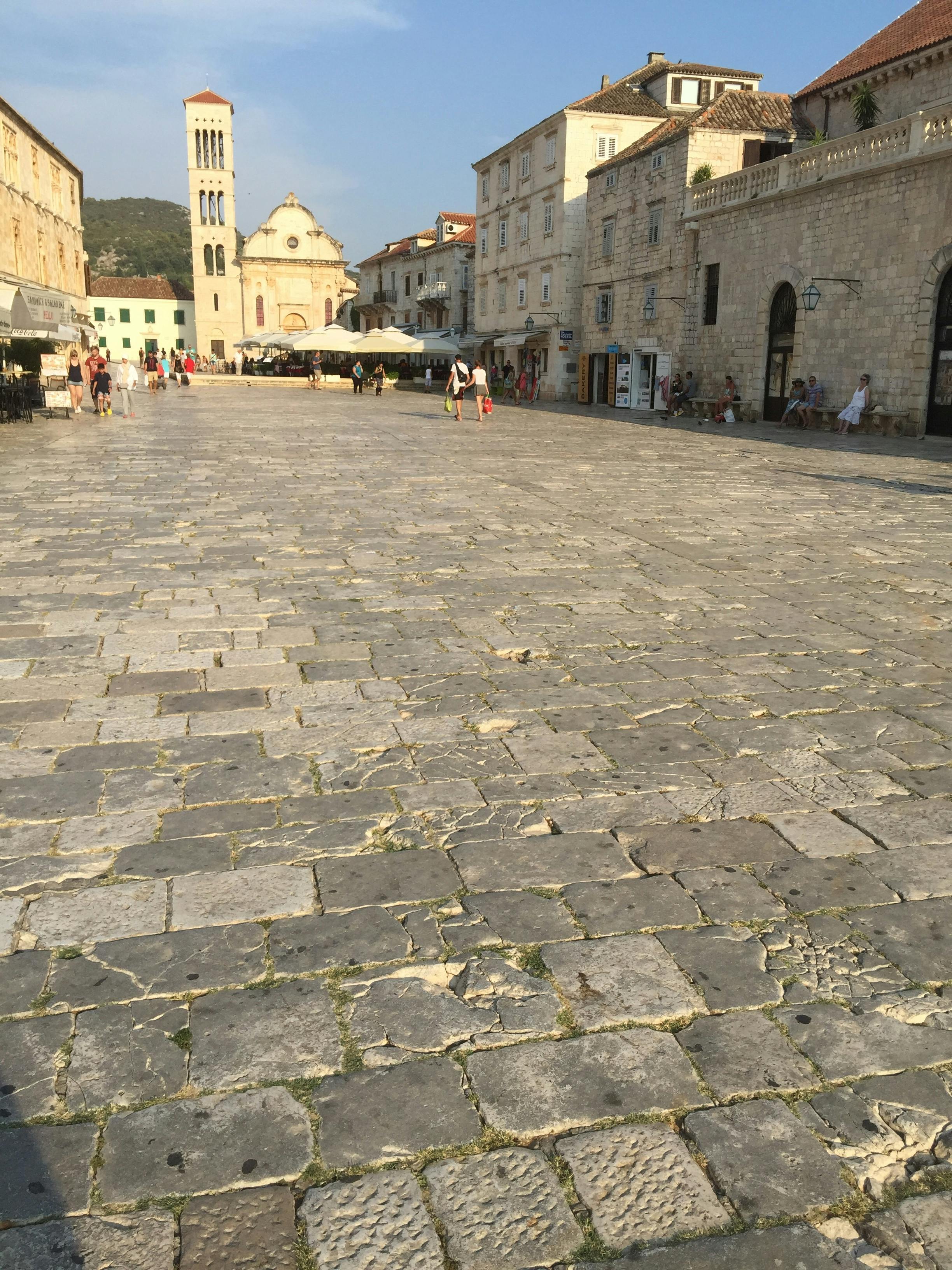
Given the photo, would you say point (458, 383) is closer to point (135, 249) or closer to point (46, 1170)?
point (46, 1170)

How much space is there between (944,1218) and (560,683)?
11.2 feet

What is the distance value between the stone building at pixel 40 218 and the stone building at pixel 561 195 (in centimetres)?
1834

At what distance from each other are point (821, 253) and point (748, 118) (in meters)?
10.5

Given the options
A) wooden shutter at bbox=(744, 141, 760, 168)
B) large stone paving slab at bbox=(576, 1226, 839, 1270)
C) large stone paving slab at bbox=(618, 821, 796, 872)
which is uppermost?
wooden shutter at bbox=(744, 141, 760, 168)

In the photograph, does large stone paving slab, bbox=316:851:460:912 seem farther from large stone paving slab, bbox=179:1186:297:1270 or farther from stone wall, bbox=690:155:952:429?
stone wall, bbox=690:155:952:429

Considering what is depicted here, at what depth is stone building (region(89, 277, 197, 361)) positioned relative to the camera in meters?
85.1

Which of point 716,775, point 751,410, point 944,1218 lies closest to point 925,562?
point 716,775

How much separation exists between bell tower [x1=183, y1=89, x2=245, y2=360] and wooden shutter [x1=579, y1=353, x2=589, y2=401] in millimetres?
40089

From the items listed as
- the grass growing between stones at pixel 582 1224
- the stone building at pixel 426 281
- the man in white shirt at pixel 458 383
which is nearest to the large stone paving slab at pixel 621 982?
the grass growing between stones at pixel 582 1224

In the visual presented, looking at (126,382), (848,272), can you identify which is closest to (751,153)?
(848,272)

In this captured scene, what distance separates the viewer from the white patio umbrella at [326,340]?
44.7m

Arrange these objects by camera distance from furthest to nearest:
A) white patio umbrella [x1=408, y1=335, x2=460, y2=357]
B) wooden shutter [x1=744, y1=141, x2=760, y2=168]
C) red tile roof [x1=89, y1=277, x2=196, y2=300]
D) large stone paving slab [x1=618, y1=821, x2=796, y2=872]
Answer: red tile roof [x1=89, y1=277, x2=196, y2=300], white patio umbrella [x1=408, y1=335, x2=460, y2=357], wooden shutter [x1=744, y1=141, x2=760, y2=168], large stone paving slab [x1=618, y1=821, x2=796, y2=872]

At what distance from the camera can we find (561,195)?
132 ft

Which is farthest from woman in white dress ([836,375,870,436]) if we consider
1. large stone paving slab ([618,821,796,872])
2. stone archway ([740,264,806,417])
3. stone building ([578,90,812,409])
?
large stone paving slab ([618,821,796,872])
